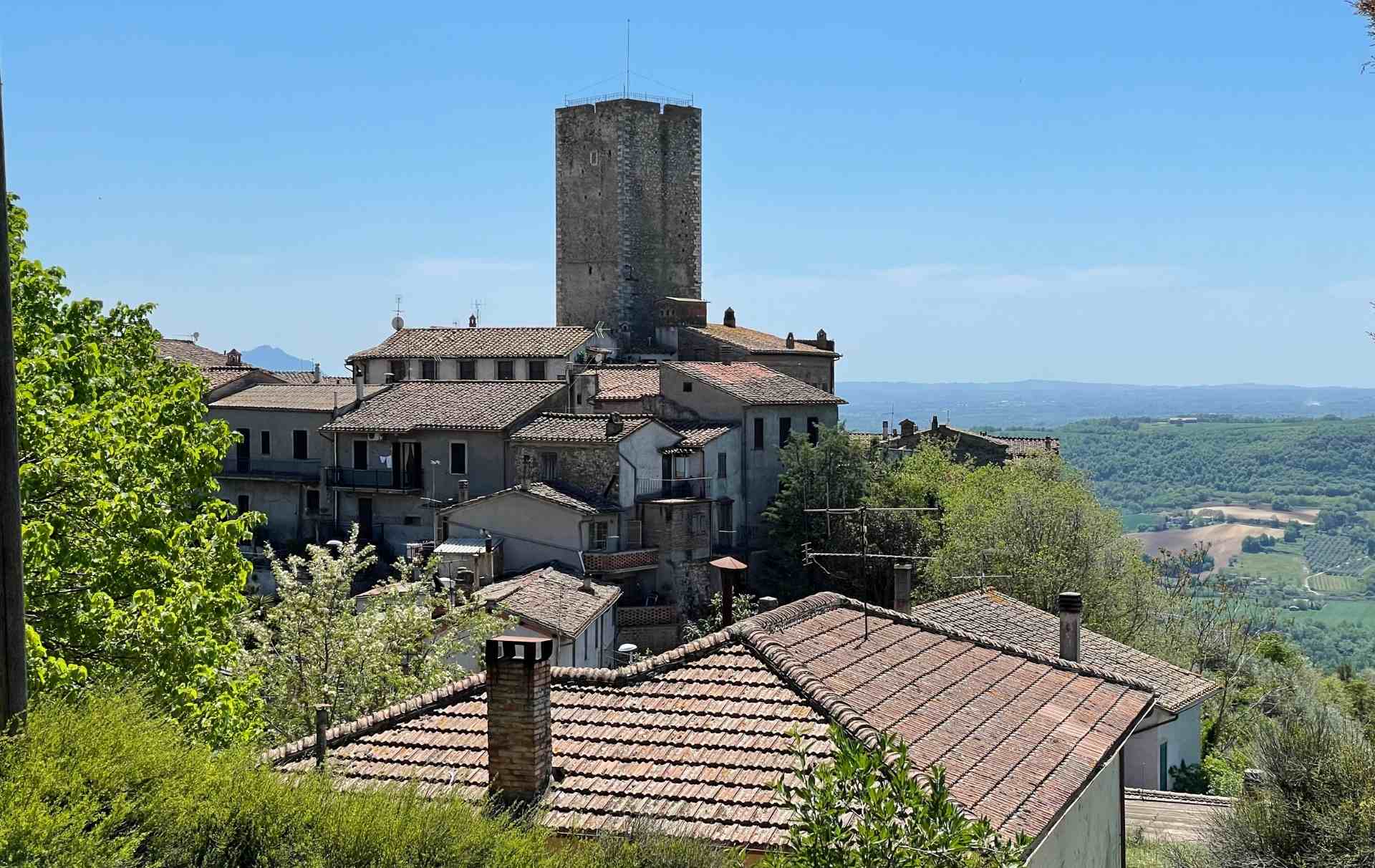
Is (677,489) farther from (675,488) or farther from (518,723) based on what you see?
(518,723)

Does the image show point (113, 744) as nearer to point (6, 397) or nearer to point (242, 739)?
point (6, 397)

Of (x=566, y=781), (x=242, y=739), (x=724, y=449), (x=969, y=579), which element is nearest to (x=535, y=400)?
(x=724, y=449)

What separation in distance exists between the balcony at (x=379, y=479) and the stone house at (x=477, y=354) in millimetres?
7779

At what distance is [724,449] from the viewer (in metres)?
43.8

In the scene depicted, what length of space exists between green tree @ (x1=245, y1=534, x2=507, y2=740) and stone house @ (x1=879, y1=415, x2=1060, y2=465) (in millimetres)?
29129

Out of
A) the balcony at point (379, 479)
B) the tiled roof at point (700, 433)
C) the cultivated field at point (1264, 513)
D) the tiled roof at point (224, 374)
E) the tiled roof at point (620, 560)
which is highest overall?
the tiled roof at point (224, 374)

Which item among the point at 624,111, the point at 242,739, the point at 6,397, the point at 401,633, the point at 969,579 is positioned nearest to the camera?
the point at 6,397

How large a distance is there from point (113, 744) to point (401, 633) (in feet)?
44.6

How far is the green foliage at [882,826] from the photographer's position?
761cm

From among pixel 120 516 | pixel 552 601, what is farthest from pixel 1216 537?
pixel 120 516

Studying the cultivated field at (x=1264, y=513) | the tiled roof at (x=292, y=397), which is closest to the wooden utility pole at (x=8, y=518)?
the tiled roof at (x=292, y=397)

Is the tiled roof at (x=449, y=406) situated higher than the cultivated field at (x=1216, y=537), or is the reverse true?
the tiled roof at (x=449, y=406)

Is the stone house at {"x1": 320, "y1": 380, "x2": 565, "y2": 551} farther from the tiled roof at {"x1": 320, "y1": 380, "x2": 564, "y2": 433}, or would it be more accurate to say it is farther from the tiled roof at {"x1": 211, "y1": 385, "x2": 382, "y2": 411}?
the tiled roof at {"x1": 211, "y1": 385, "x2": 382, "y2": 411}

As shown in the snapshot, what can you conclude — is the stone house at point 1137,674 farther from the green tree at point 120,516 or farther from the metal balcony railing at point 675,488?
the metal balcony railing at point 675,488
